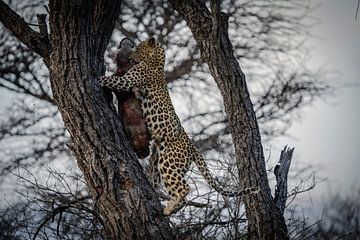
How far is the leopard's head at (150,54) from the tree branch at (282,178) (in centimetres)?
170

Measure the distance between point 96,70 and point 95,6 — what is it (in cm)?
73

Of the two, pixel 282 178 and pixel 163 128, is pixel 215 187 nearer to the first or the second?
pixel 163 128

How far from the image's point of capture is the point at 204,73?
10.8m

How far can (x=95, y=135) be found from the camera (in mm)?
4125

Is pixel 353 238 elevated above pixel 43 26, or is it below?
below

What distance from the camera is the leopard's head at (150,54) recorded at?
16.1 feet

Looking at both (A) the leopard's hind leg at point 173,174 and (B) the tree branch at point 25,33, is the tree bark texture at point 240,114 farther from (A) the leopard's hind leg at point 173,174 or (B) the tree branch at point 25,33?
(B) the tree branch at point 25,33

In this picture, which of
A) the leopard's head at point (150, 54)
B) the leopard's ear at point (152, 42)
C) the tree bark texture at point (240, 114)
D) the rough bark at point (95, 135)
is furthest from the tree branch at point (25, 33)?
the tree bark texture at point (240, 114)

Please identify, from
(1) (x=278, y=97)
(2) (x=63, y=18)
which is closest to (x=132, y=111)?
(2) (x=63, y=18)

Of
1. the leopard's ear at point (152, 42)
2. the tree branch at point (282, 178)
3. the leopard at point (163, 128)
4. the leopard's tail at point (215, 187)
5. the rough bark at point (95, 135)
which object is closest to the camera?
the rough bark at point (95, 135)

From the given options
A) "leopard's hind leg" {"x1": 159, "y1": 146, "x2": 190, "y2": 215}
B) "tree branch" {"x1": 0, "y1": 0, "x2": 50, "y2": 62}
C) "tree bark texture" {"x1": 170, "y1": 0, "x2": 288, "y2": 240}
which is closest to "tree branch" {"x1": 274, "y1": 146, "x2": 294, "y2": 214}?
"tree bark texture" {"x1": 170, "y1": 0, "x2": 288, "y2": 240}

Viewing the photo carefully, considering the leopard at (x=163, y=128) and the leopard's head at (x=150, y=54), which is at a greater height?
the leopard's head at (x=150, y=54)

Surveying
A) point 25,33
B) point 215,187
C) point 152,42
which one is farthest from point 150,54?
point 215,187

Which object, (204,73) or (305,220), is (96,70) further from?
(204,73)
